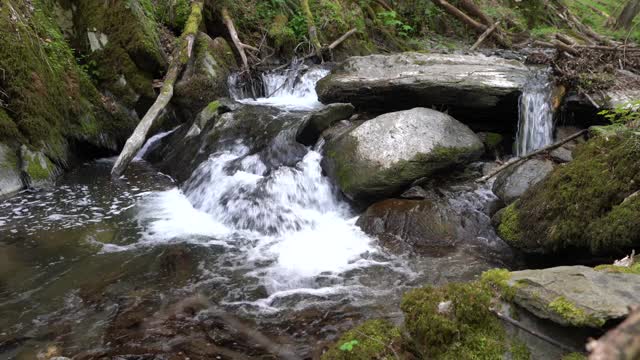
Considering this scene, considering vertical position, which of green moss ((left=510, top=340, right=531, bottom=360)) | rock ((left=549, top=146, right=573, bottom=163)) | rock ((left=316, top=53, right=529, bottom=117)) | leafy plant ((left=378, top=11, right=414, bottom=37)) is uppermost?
leafy plant ((left=378, top=11, right=414, bottom=37))

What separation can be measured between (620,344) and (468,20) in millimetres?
16520

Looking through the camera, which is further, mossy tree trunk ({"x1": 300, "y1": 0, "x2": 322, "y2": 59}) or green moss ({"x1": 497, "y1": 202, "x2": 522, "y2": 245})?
mossy tree trunk ({"x1": 300, "y1": 0, "x2": 322, "y2": 59})

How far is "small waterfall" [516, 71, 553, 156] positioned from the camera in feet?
23.2

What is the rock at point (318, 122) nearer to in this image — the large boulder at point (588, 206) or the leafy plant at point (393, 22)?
the large boulder at point (588, 206)

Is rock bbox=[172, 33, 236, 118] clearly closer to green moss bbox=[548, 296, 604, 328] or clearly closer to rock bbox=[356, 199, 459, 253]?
rock bbox=[356, 199, 459, 253]

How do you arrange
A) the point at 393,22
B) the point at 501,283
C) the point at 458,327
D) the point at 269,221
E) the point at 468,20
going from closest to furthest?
the point at 458,327 → the point at 501,283 → the point at 269,221 → the point at 393,22 → the point at 468,20

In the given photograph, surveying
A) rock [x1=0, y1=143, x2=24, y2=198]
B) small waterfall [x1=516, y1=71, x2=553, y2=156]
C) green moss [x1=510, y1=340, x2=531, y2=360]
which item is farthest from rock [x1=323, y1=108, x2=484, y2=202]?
rock [x1=0, y1=143, x2=24, y2=198]

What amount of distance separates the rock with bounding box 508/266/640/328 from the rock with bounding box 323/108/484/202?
3.63 m

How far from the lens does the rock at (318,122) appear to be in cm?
781

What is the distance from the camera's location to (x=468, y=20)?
15.4m

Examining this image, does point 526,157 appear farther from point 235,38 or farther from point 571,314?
point 235,38

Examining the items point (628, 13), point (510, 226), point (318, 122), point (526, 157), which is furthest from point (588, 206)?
point (628, 13)

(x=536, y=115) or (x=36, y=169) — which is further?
(x=536, y=115)

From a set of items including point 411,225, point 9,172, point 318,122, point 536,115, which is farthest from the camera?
point 318,122
